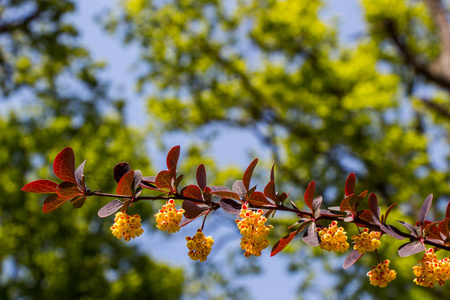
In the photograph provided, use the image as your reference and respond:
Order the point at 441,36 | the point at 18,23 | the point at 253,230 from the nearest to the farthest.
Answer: the point at 253,230, the point at 18,23, the point at 441,36

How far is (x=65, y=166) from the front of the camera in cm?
123

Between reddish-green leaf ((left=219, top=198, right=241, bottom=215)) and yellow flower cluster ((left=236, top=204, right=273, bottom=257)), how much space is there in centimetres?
5

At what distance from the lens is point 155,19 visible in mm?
10953

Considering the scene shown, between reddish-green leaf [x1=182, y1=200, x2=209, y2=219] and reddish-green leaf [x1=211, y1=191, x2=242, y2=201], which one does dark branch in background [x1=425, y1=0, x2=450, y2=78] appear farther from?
reddish-green leaf [x1=182, y1=200, x2=209, y2=219]

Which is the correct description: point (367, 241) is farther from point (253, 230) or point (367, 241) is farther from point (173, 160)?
point (173, 160)

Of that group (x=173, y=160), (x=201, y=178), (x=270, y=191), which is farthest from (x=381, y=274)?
(x=173, y=160)

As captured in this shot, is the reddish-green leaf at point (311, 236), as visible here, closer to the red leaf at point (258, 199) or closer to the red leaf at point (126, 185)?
the red leaf at point (258, 199)

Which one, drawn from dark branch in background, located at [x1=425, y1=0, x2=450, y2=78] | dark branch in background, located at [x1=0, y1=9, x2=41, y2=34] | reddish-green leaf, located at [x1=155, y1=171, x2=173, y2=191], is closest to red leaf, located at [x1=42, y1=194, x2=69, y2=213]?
reddish-green leaf, located at [x1=155, y1=171, x2=173, y2=191]

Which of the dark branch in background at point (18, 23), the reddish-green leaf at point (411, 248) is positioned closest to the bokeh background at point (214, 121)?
the dark branch in background at point (18, 23)

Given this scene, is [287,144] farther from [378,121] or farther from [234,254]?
[234,254]

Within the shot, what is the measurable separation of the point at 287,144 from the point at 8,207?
6.76 meters

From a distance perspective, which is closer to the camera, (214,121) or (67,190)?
(67,190)

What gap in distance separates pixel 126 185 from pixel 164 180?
0.39ft

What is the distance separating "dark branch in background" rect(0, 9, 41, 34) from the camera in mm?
8312
